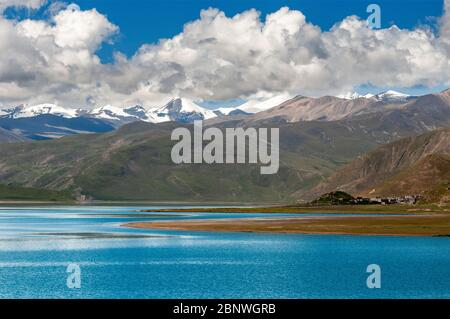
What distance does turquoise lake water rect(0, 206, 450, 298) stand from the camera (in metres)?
91.4

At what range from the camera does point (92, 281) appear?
100312mm

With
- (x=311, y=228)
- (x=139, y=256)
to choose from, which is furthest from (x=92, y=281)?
(x=311, y=228)

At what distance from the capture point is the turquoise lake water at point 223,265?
91438mm

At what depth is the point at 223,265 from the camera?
386 feet

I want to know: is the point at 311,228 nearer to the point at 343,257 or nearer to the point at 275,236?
the point at 275,236

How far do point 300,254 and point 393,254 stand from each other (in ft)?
54.1

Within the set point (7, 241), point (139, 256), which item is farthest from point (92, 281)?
point (7, 241)
